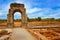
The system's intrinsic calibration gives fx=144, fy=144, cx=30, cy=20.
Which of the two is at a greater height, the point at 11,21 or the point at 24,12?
the point at 24,12

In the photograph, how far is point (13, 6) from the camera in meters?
28.1

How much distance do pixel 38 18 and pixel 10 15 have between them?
2916 cm

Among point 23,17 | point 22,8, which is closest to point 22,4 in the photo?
point 22,8

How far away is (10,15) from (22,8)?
2.69m

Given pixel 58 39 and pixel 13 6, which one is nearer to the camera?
pixel 58 39

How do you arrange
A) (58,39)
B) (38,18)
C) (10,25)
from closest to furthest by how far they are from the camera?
1. (58,39)
2. (10,25)
3. (38,18)

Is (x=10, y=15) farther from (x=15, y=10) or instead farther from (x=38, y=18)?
(x=38, y=18)

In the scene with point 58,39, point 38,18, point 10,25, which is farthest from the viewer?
point 38,18

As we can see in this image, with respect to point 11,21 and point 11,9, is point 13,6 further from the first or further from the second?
point 11,21

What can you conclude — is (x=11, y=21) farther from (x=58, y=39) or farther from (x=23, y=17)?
(x=58, y=39)

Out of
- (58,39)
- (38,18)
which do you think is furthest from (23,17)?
(38,18)

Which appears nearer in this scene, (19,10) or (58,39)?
(58,39)

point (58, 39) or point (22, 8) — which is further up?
point (22, 8)

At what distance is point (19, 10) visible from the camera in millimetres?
28547
